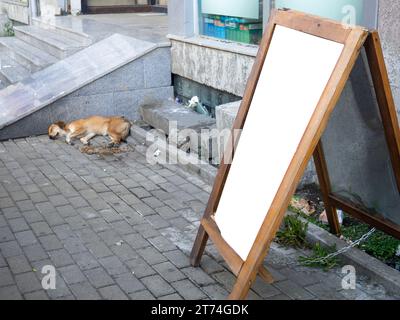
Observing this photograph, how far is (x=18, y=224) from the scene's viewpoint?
5.15m

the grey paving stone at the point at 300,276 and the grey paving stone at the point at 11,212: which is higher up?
the grey paving stone at the point at 300,276

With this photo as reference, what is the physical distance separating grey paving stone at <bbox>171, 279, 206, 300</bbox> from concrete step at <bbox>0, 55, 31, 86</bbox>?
6.71m

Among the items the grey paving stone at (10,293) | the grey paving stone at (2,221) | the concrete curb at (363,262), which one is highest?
the concrete curb at (363,262)

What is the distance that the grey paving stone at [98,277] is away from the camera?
409 cm

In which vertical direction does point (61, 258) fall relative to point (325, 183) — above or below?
below

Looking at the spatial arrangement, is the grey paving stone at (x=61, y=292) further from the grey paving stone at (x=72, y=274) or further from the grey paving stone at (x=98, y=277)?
the grey paving stone at (x=98, y=277)

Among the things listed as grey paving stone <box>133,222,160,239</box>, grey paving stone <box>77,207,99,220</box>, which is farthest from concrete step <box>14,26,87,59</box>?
grey paving stone <box>133,222,160,239</box>

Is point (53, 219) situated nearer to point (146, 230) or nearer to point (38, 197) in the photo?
point (38, 197)

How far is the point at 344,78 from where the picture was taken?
9.92 feet

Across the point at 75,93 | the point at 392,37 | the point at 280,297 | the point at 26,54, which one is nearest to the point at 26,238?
the point at 280,297

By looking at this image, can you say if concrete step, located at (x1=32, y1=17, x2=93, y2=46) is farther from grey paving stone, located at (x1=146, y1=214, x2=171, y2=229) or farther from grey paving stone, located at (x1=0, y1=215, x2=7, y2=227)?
grey paving stone, located at (x1=146, y1=214, x2=171, y2=229)

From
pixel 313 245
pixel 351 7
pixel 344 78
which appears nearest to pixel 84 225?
pixel 313 245

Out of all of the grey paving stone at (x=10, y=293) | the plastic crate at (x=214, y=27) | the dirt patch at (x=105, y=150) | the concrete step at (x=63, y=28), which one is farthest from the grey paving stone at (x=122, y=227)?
the concrete step at (x=63, y=28)

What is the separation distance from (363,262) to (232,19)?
4568 millimetres
